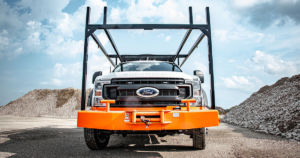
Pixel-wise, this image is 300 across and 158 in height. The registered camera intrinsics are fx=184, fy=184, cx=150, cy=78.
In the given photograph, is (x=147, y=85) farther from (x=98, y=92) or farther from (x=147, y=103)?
(x=98, y=92)

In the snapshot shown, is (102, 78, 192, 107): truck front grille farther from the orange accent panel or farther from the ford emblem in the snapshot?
the orange accent panel

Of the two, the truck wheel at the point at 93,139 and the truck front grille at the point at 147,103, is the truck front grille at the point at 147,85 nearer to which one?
the truck front grille at the point at 147,103

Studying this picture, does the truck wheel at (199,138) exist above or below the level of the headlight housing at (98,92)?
below

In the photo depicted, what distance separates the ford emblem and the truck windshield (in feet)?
5.20

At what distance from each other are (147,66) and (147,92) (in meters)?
1.82

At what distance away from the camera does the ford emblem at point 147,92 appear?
133 inches

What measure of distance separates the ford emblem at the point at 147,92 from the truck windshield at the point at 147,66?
1.58 m

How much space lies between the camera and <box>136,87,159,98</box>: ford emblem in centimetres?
339

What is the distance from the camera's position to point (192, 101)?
335 centimetres

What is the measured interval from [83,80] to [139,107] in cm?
227

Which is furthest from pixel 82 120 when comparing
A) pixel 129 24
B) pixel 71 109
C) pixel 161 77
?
pixel 71 109

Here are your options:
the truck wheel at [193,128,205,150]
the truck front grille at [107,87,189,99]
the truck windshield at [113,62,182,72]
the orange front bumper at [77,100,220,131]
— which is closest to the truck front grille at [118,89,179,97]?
the truck front grille at [107,87,189,99]

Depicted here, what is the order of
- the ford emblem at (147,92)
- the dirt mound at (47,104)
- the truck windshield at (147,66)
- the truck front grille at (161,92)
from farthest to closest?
the dirt mound at (47,104)
the truck windshield at (147,66)
the truck front grille at (161,92)
the ford emblem at (147,92)

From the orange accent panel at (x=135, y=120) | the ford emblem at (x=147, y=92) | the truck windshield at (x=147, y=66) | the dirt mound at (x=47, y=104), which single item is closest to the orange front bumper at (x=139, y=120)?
the orange accent panel at (x=135, y=120)
